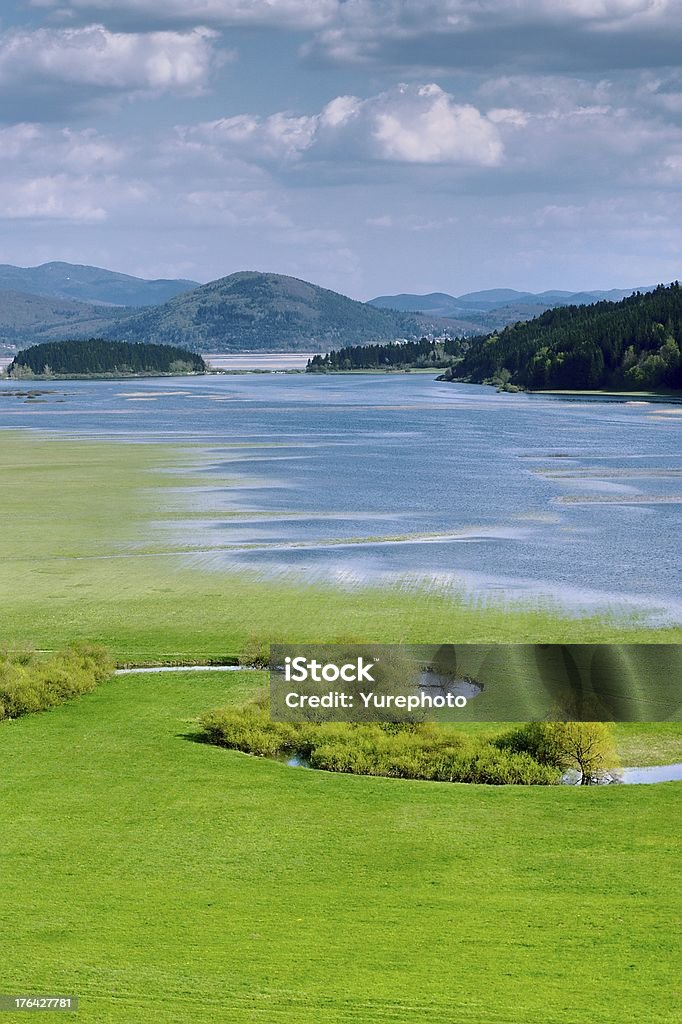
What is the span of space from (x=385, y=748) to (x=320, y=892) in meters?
7.34

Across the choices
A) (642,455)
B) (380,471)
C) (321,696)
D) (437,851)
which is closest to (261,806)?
(437,851)

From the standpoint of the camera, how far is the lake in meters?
49.2

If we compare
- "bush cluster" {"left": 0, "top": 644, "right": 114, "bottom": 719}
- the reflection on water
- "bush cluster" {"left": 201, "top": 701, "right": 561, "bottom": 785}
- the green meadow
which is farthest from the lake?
"bush cluster" {"left": 201, "top": 701, "right": 561, "bottom": 785}

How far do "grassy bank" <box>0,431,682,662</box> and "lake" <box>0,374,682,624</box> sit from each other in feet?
6.85

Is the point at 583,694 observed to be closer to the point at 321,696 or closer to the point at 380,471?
the point at 321,696

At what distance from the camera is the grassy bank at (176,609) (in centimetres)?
3919

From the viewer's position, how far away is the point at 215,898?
21812mm

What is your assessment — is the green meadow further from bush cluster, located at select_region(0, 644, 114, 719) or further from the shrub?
the shrub

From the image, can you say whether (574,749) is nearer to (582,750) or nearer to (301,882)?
(582,750)

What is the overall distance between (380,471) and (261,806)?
63.8 meters

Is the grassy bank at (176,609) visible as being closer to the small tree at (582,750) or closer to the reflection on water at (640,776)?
the small tree at (582,750)

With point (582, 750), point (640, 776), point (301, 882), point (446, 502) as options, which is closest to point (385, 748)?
point (582, 750)

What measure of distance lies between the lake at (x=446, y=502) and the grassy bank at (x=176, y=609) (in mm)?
2087

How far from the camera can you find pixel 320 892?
22.0 m
